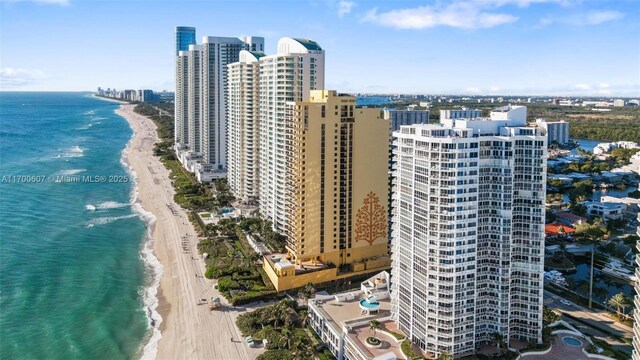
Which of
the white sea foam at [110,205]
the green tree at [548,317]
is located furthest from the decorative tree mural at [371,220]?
the white sea foam at [110,205]

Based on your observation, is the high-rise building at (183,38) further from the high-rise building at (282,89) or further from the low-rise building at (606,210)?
the low-rise building at (606,210)

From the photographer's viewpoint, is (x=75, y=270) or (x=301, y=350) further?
(x=75, y=270)

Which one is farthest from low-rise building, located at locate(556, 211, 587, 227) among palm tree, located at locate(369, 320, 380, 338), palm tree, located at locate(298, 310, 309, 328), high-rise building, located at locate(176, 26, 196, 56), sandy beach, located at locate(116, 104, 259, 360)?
high-rise building, located at locate(176, 26, 196, 56)

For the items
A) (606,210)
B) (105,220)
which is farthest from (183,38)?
(606,210)

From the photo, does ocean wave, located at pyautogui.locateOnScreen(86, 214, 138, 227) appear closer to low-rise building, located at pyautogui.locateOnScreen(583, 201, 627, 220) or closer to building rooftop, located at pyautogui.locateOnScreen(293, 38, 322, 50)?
building rooftop, located at pyautogui.locateOnScreen(293, 38, 322, 50)

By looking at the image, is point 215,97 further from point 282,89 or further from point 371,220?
point 371,220

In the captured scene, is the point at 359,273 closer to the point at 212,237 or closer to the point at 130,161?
the point at 212,237
